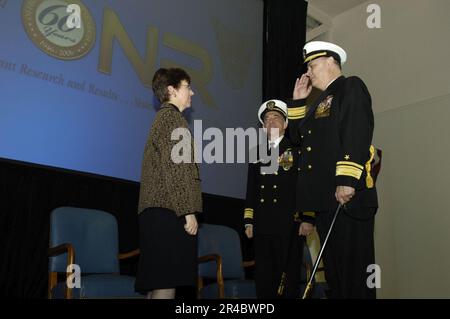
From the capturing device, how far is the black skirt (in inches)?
89.6

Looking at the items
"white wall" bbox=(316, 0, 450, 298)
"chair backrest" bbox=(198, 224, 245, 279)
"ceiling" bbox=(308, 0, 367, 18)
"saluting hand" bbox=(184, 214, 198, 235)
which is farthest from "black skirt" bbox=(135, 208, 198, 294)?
"ceiling" bbox=(308, 0, 367, 18)

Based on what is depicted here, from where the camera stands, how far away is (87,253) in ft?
11.3

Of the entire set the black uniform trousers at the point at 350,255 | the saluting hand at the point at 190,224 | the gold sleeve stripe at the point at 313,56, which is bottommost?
the black uniform trousers at the point at 350,255

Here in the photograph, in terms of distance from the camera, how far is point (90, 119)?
3842mm

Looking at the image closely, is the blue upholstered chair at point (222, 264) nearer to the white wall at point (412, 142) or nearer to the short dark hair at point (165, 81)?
the short dark hair at point (165, 81)

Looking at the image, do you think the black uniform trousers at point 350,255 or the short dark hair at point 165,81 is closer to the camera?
the black uniform trousers at point 350,255

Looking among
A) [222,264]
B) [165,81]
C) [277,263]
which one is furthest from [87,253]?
[165,81]

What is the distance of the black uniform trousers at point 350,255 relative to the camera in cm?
213

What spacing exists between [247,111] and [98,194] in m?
1.84

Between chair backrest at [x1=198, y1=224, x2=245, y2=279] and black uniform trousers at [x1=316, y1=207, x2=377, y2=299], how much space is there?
6.04 ft

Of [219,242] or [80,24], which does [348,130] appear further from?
[80,24]

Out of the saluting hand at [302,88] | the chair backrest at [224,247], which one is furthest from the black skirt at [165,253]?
the chair backrest at [224,247]

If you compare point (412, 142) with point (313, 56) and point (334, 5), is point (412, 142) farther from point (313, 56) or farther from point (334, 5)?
point (313, 56)

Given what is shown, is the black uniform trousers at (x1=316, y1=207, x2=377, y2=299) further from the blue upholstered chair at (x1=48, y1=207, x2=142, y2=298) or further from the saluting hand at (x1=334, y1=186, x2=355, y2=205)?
the blue upholstered chair at (x1=48, y1=207, x2=142, y2=298)
